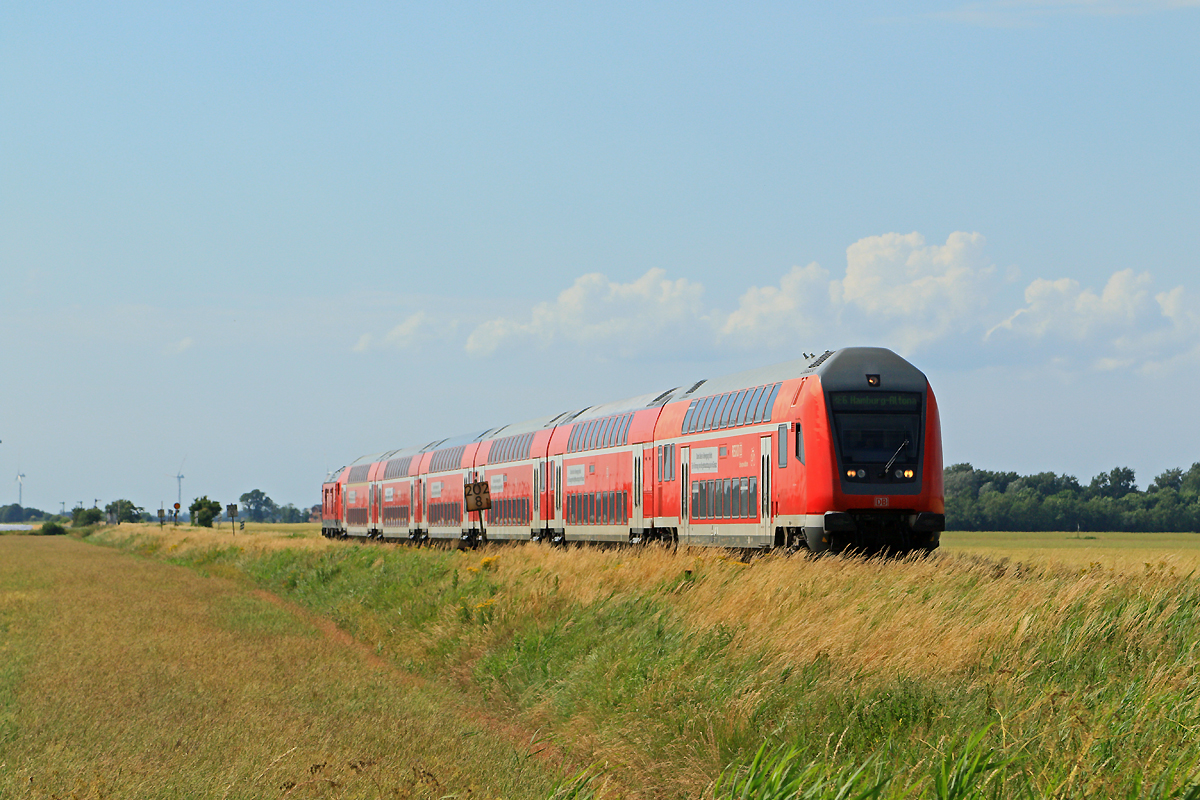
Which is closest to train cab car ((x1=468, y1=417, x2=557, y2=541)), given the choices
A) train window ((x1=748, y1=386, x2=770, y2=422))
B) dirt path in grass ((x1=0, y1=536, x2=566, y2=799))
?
train window ((x1=748, y1=386, x2=770, y2=422))

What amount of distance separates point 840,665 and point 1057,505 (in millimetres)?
120648

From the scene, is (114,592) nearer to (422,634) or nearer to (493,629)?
(422,634)

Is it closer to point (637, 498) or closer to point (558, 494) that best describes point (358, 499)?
point (558, 494)

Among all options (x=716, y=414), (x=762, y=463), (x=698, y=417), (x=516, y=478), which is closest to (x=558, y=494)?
(x=516, y=478)

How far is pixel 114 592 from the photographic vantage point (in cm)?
3002

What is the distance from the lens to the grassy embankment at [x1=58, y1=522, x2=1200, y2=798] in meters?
7.25

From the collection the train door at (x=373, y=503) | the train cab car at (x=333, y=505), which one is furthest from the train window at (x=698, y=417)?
the train cab car at (x=333, y=505)

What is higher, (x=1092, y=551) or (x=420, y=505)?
(x=420, y=505)

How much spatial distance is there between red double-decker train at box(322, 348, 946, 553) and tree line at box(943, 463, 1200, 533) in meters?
93.3

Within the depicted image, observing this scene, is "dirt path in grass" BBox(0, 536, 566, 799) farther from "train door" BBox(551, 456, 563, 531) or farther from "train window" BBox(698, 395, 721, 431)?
"train door" BBox(551, 456, 563, 531)

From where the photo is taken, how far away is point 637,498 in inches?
1201

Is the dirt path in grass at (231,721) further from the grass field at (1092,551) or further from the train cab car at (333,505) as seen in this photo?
Answer: the train cab car at (333,505)

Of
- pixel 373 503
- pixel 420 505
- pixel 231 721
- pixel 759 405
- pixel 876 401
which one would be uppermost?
pixel 759 405

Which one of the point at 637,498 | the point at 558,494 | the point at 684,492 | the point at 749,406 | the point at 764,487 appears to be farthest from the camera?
the point at 558,494
